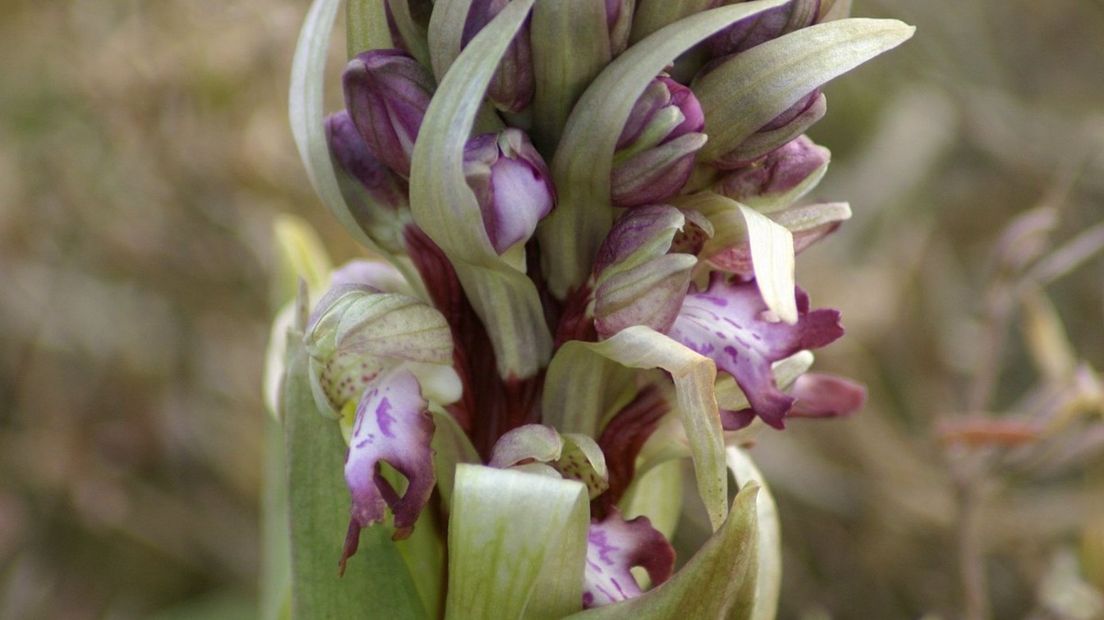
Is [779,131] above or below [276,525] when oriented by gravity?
above

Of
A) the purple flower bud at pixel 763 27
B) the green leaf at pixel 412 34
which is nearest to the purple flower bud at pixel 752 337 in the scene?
the purple flower bud at pixel 763 27

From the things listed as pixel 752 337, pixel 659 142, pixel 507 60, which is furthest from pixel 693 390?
pixel 507 60

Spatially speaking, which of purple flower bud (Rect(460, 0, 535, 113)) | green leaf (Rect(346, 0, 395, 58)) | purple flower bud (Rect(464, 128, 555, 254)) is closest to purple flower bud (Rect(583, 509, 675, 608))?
purple flower bud (Rect(464, 128, 555, 254))

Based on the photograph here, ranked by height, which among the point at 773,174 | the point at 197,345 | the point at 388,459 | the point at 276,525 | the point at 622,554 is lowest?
the point at 197,345

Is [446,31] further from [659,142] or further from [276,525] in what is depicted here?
[276,525]

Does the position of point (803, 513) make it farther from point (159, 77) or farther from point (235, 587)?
point (159, 77)

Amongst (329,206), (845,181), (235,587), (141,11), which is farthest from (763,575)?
(845,181)
